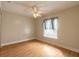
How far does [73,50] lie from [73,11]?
1.74 meters

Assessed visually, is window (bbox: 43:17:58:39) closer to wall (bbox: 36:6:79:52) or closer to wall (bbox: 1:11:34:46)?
wall (bbox: 36:6:79:52)

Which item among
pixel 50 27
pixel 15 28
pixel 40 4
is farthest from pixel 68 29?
pixel 15 28

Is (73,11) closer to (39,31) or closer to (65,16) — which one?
(65,16)

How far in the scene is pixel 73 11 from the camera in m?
2.96

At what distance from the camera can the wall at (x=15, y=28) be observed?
3.76 meters

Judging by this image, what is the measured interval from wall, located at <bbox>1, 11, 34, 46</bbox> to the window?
1203 millimetres

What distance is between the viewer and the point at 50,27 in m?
4.37

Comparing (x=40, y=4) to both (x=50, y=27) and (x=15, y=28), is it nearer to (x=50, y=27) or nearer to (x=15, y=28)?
(x=50, y=27)

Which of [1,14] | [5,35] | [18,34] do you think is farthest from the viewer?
[18,34]

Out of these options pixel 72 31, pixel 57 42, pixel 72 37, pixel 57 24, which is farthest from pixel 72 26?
pixel 57 42

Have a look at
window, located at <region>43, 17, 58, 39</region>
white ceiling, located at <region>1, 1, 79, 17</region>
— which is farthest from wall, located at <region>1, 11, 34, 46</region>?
window, located at <region>43, 17, 58, 39</region>

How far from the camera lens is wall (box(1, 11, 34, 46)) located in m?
3.76

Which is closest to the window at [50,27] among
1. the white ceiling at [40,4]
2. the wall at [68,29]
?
the wall at [68,29]

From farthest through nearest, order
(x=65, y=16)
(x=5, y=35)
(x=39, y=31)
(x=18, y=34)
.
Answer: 1. (x=39, y=31)
2. (x=18, y=34)
3. (x=5, y=35)
4. (x=65, y=16)
